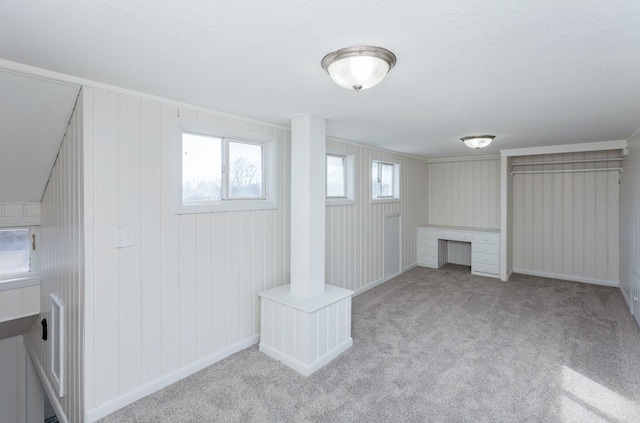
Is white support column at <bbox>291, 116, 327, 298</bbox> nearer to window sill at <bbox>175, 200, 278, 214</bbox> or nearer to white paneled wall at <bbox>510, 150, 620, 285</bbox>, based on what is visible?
window sill at <bbox>175, 200, 278, 214</bbox>

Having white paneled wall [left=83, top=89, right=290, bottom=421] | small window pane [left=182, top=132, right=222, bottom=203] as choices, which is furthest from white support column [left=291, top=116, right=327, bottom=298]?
small window pane [left=182, top=132, right=222, bottom=203]

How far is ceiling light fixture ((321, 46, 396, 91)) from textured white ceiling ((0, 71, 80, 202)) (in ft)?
5.54

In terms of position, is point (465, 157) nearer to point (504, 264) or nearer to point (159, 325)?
point (504, 264)

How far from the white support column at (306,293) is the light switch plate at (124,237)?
1.26 metres

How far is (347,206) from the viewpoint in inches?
173

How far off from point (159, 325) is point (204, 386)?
592 millimetres

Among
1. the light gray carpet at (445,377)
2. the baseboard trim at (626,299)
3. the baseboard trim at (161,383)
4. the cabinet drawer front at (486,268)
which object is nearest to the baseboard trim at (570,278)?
the baseboard trim at (626,299)

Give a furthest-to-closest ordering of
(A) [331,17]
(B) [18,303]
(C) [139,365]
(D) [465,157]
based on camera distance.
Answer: (D) [465,157], (B) [18,303], (C) [139,365], (A) [331,17]

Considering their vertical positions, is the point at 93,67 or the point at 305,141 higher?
the point at 93,67

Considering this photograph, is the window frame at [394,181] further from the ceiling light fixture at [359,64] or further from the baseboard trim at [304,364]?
the ceiling light fixture at [359,64]

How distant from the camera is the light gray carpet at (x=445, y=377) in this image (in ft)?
7.15

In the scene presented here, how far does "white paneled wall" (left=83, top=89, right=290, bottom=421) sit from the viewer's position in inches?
85.0

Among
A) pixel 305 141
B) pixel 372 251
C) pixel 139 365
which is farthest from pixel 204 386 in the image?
pixel 372 251

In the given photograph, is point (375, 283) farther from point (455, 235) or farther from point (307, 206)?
point (307, 206)
